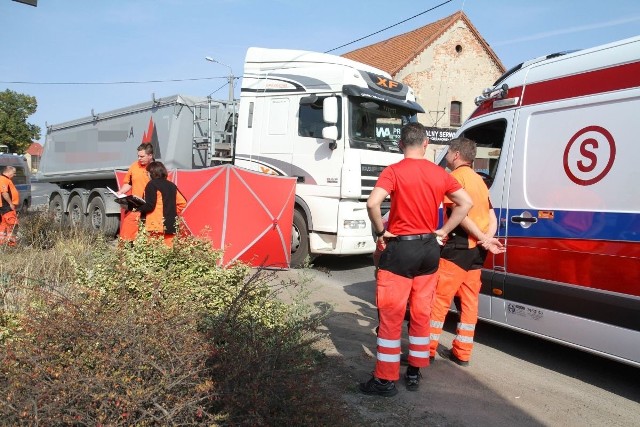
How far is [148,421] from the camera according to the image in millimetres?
2318

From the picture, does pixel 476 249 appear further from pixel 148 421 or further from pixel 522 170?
pixel 148 421

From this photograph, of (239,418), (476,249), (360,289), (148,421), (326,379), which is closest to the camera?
(148,421)

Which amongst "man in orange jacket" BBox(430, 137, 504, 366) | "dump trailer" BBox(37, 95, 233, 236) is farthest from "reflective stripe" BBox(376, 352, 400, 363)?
"dump trailer" BBox(37, 95, 233, 236)

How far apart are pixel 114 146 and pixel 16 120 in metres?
41.8

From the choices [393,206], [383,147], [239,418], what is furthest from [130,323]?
[383,147]

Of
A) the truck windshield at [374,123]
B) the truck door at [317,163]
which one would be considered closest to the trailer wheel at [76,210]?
the truck door at [317,163]

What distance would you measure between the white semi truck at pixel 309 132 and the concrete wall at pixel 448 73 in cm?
1643

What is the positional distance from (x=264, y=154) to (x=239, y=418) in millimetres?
6457

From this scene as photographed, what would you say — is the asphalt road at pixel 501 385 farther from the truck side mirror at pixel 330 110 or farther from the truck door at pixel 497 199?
the truck side mirror at pixel 330 110

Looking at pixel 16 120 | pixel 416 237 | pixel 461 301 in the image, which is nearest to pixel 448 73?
pixel 461 301

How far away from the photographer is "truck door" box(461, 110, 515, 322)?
15.5ft

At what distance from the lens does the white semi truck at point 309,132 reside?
775 cm

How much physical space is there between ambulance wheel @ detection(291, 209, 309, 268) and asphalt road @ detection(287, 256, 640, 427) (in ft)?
8.09

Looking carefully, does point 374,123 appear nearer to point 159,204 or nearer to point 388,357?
point 159,204
